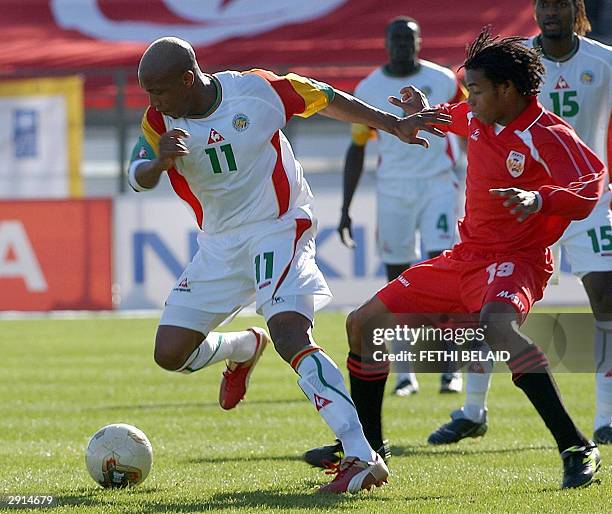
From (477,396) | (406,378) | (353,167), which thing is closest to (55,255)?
(353,167)

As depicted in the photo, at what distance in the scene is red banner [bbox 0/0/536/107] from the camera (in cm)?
2403

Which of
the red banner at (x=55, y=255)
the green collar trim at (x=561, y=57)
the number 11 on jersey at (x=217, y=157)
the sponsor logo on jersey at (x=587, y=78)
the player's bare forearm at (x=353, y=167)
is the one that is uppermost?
the green collar trim at (x=561, y=57)

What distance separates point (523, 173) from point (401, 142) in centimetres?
439

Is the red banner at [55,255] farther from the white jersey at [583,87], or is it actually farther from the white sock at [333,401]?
the white sock at [333,401]

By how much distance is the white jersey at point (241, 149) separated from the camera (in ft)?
21.3

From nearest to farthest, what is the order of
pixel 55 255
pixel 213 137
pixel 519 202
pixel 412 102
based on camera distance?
pixel 519 202
pixel 213 137
pixel 412 102
pixel 55 255

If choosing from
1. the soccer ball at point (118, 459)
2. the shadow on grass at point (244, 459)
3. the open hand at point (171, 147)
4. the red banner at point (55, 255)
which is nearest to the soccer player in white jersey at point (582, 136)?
the shadow on grass at point (244, 459)

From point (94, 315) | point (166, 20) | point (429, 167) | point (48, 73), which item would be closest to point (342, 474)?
point (429, 167)

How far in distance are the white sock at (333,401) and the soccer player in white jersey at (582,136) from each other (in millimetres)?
1881

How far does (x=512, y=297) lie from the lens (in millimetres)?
6023

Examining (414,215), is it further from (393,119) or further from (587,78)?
(393,119)

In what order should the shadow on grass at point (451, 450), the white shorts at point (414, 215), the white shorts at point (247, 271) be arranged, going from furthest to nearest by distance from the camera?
the white shorts at point (414, 215) < the shadow on grass at point (451, 450) < the white shorts at point (247, 271)

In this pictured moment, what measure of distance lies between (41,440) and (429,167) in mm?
4098

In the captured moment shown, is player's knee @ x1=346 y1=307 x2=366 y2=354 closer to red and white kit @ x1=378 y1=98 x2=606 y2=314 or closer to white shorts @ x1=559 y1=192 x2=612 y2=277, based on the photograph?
red and white kit @ x1=378 y1=98 x2=606 y2=314
